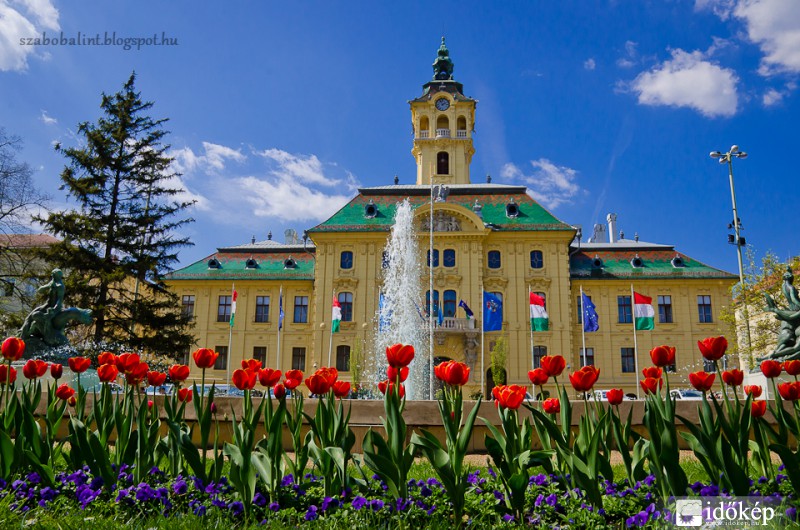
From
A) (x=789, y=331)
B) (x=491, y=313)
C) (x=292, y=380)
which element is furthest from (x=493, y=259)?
(x=292, y=380)

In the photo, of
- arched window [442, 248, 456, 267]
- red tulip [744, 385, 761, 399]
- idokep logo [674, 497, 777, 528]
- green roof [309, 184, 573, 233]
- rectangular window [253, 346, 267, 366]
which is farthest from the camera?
rectangular window [253, 346, 267, 366]

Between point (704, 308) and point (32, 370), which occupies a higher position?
point (704, 308)

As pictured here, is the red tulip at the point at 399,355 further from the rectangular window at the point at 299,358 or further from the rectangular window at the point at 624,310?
the rectangular window at the point at 624,310

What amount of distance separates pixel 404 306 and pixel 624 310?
1602 cm

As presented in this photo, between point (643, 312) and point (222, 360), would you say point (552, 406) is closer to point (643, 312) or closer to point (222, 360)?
point (643, 312)

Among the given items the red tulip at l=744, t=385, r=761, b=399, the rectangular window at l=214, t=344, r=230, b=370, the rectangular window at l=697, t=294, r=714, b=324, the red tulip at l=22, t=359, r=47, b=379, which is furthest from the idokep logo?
the rectangular window at l=697, t=294, r=714, b=324

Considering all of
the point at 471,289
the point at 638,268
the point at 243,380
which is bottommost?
the point at 243,380

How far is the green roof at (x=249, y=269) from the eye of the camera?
3988cm

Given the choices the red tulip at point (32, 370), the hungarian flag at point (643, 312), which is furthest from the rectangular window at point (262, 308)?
the red tulip at point (32, 370)

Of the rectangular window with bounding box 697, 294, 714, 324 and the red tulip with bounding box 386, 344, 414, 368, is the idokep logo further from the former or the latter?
the rectangular window with bounding box 697, 294, 714, 324

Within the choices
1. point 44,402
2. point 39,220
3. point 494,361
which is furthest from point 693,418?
point 494,361

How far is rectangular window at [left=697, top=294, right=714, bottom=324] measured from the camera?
122 feet

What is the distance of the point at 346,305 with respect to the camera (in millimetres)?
37188

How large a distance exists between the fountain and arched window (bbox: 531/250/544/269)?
7.31 meters
